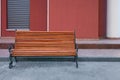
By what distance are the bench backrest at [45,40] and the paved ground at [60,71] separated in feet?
1.54

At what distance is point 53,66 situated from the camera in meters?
8.22

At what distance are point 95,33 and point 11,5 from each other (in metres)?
3.60

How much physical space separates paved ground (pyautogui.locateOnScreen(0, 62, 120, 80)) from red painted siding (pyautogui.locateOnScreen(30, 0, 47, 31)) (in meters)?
4.05

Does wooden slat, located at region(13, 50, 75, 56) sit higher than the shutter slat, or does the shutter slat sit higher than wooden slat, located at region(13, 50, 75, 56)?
the shutter slat

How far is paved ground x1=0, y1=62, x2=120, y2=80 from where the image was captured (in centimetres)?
686

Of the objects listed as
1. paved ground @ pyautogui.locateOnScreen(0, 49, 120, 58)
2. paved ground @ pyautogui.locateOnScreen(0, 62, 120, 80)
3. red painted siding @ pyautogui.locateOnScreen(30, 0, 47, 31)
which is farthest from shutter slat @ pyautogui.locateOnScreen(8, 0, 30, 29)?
paved ground @ pyautogui.locateOnScreen(0, 62, 120, 80)

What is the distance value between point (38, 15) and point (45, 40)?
3.88 metres

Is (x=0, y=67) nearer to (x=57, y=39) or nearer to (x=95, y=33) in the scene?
(x=57, y=39)

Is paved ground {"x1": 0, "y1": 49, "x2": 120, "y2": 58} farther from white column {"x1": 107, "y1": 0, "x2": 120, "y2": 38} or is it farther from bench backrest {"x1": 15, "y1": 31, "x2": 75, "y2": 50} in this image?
white column {"x1": 107, "y1": 0, "x2": 120, "y2": 38}

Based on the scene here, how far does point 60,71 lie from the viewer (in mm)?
7539

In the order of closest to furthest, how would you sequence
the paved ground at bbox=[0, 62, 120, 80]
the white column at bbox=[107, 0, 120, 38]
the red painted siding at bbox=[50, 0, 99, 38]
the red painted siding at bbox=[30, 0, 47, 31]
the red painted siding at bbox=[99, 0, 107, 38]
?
the paved ground at bbox=[0, 62, 120, 80] < the red painted siding at bbox=[50, 0, 99, 38] < the red painted siding at bbox=[30, 0, 47, 31] < the white column at bbox=[107, 0, 120, 38] < the red painted siding at bbox=[99, 0, 107, 38]

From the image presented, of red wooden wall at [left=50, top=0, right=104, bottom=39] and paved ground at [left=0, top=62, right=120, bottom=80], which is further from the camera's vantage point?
red wooden wall at [left=50, top=0, right=104, bottom=39]

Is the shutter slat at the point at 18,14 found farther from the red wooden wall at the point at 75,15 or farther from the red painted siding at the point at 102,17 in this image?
the red painted siding at the point at 102,17

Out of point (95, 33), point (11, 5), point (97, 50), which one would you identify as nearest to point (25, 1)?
point (11, 5)
